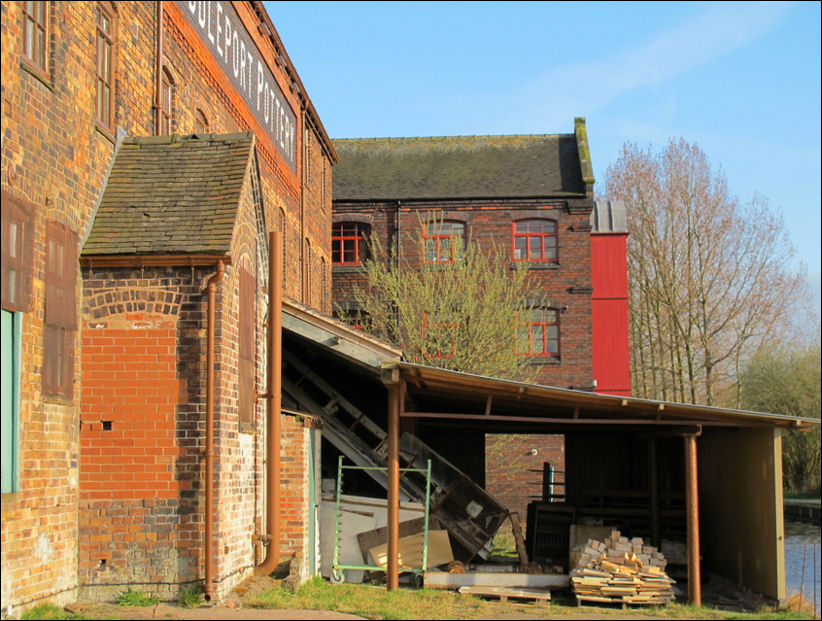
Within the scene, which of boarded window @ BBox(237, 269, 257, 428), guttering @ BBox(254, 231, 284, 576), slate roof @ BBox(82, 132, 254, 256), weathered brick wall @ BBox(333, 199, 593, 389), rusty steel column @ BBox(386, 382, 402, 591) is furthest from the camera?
weathered brick wall @ BBox(333, 199, 593, 389)

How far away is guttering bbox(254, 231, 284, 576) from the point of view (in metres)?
12.0

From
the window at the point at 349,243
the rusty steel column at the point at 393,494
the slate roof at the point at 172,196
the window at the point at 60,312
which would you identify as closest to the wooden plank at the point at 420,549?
the rusty steel column at the point at 393,494

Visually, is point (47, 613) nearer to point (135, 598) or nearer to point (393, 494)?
point (135, 598)

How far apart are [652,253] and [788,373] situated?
406 inches

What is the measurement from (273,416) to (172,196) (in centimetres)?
299

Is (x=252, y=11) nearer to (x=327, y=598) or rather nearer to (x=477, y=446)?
(x=327, y=598)

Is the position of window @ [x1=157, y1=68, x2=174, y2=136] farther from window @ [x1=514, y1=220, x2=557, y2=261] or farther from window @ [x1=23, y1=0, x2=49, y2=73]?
window @ [x1=514, y1=220, x2=557, y2=261]

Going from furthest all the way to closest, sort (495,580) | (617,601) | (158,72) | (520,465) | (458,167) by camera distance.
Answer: (458,167) < (520,465) < (495,580) < (617,601) < (158,72)

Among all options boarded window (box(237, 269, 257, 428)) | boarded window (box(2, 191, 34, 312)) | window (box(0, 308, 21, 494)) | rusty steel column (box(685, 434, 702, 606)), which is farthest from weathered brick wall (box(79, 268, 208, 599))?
rusty steel column (box(685, 434, 702, 606))

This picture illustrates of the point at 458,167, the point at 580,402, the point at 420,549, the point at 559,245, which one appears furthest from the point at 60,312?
the point at 458,167

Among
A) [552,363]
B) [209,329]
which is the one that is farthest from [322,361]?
[552,363]

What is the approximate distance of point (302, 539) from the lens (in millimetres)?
13539

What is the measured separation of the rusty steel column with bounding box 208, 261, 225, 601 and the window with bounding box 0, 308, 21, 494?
2.12 metres

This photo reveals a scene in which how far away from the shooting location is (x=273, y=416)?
39.7 feet
